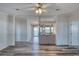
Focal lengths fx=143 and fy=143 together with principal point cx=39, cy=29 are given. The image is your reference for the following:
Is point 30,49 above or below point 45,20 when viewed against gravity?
below

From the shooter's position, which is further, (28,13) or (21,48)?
(21,48)

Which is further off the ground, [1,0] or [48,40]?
[1,0]

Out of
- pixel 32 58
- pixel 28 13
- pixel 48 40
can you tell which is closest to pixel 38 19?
pixel 28 13

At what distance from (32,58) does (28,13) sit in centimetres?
244

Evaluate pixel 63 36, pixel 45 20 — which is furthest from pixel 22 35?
pixel 63 36

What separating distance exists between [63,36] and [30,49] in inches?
90.5

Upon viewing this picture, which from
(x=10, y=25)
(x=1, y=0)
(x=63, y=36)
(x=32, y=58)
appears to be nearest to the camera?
(x=1, y=0)

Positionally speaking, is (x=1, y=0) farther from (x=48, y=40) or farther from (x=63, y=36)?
(x=63, y=36)

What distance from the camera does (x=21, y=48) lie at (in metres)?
5.45

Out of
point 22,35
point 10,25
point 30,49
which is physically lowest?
point 30,49

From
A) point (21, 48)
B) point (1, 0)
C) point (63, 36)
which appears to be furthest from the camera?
point (63, 36)

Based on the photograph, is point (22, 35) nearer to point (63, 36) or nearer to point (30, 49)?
point (30, 49)

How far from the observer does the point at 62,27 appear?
718 centimetres

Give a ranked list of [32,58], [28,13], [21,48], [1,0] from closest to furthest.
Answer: [1,0] < [32,58] < [28,13] < [21,48]
